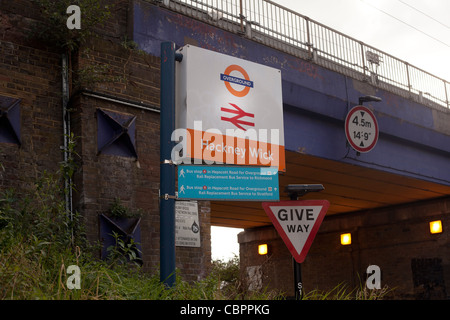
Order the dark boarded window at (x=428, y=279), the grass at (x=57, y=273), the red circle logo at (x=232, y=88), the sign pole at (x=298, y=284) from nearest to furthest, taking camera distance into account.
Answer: the grass at (x=57, y=273)
the sign pole at (x=298, y=284)
the red circle logo at (x=232, y=88)
the dark boarded window at (x=428, y=279)

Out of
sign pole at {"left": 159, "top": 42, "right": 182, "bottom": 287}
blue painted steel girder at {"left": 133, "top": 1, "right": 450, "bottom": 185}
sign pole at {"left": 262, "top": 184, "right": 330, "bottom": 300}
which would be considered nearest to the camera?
sign pole at {"left": 159, "top": 42, "right": 182, "bottom": 287}

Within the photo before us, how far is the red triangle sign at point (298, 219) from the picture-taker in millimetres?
7031

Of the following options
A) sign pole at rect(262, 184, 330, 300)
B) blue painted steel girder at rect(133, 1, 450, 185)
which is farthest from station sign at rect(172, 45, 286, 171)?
blue painted steel girder at rect(133, 1, 450, 185)

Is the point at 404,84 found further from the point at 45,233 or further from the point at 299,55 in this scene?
the point at 45,233

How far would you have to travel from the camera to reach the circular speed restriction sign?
1503cm

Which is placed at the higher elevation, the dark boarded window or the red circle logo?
the red circle logo

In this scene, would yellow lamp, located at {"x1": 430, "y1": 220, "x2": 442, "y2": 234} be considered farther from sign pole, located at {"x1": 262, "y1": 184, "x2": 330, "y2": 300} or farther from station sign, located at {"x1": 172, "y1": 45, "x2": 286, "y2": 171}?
sign pole, located at {"x1": 262, "y1": 184, "x2": 330, "y2": 300}

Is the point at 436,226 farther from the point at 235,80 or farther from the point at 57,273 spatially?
the point at 57,273

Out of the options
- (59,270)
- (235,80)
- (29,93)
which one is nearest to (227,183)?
(235,80)

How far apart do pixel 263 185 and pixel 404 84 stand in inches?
514

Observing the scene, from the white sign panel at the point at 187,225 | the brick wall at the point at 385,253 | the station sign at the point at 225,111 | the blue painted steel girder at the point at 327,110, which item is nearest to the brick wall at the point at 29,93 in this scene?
the blue painted steel girder at the point at 327,110

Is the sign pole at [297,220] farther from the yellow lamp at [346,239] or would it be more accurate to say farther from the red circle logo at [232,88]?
the yellow lamp at [346,239]

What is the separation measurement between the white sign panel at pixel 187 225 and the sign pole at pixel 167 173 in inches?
159

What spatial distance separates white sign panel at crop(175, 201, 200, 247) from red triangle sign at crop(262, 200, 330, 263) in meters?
3.79
